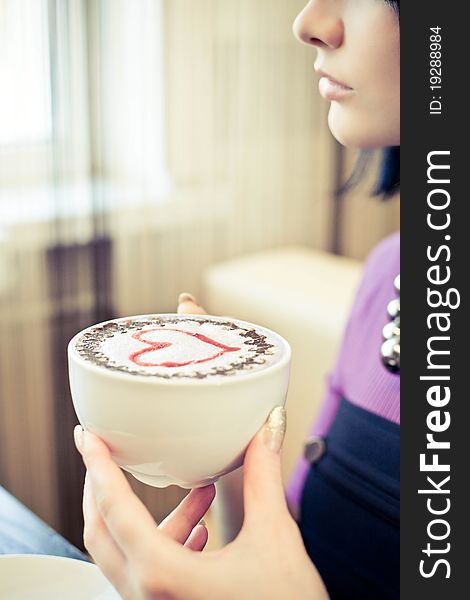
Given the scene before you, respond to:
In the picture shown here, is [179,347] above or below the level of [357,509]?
above

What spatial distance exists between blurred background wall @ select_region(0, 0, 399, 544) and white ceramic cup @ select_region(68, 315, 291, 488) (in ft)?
2.53

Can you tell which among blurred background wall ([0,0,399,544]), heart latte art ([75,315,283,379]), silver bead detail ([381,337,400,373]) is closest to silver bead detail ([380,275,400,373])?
silver bead detail ([381,337,400,373])

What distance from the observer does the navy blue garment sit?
72 centimetres

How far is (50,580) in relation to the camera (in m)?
0.46

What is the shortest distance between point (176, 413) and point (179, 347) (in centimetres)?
4

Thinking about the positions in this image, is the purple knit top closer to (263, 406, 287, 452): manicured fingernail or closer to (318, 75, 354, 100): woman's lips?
(318, 75, 354, 100): woman's lips

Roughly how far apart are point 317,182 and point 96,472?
43.2 inches

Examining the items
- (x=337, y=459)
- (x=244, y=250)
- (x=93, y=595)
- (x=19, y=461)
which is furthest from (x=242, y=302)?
(x=93, y=595)

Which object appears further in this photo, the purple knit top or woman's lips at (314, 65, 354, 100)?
the purple knit top

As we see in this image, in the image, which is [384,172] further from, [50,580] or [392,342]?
[50,580]

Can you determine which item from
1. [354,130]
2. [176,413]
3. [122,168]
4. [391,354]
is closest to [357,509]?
[391,354]

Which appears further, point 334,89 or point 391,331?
point 391,331

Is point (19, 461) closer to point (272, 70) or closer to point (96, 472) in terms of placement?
point (272, 70)

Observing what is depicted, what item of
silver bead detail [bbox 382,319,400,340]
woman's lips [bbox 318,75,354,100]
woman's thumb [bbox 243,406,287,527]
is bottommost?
silver bead detail [bbox 382,319,400,340]
